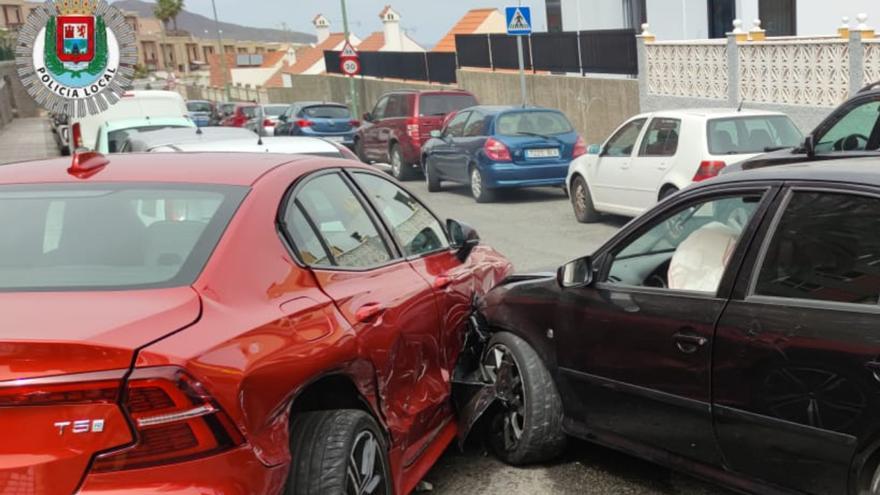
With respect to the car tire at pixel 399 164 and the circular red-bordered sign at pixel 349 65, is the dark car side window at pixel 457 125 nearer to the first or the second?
the car tire at pixel 399 164

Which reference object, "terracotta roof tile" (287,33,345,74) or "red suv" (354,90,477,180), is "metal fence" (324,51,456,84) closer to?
"red suv" (354,90,477,180)

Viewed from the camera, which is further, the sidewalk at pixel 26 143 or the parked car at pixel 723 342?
the sidewalk at pixel 26 143

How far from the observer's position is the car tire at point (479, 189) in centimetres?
1539

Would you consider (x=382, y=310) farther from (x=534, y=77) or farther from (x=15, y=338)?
(x=534, y=77)

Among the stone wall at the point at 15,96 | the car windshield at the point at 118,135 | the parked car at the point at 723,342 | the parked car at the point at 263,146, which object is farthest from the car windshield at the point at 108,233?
the stone wall at the point at 15,96

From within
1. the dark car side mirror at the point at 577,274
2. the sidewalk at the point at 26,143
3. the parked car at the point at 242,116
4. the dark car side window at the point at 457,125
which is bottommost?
the sidewalk at the point at 26,143

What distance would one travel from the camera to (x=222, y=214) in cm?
342

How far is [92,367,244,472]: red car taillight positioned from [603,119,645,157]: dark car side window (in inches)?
376

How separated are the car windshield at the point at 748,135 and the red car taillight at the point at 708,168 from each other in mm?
146

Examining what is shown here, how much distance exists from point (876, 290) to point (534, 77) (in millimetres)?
22513

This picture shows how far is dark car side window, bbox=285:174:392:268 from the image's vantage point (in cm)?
372

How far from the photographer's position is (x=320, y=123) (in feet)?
82.3

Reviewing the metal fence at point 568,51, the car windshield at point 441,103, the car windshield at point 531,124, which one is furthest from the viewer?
the metal fence at point 568,51

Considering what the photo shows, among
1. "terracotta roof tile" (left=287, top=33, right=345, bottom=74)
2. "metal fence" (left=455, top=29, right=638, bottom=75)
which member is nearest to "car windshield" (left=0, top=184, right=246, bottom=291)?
"metal fence" (left=455, top=29, right=638, bottom=75)
